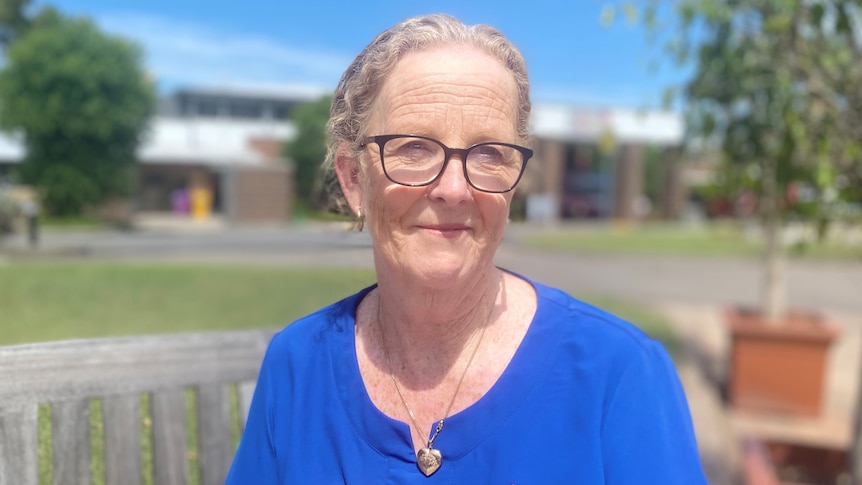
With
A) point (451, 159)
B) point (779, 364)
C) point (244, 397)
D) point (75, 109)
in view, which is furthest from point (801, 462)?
point (75, 109)

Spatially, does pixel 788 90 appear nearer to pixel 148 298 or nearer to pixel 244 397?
pixel 244 397

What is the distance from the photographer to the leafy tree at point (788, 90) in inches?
102

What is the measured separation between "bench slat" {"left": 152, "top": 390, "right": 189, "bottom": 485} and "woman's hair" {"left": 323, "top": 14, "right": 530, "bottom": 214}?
0.89 metres

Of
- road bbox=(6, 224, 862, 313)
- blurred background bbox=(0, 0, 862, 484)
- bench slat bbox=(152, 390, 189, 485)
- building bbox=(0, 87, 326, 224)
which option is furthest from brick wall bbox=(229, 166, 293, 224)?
bench slat bbox=(152, 390, 189, 485)

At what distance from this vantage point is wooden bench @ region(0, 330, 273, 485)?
158cm

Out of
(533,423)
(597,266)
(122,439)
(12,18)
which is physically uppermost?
(12,18)

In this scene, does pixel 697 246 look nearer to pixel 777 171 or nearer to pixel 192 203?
pixel 192 203

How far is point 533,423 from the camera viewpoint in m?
1.31

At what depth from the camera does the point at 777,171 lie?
2916 millimetres

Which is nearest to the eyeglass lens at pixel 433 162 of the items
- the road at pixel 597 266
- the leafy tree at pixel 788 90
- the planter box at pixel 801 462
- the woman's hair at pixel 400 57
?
the woman's hair at pixel 400 57

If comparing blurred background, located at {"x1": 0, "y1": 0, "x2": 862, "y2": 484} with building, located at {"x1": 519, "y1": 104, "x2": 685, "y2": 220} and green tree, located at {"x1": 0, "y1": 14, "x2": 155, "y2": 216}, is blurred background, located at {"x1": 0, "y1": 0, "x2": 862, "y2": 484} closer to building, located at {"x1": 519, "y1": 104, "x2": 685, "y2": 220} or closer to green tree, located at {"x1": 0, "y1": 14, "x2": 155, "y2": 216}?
green tree, located at {"x1": 0, "y1": 14, "x2": 155, "y2": 216}

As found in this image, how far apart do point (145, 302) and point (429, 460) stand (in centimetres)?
337

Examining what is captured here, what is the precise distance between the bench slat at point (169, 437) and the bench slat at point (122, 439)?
0.17 ft

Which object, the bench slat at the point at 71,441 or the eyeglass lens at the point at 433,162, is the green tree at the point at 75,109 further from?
the eyeglass lens at the point at 433,162
